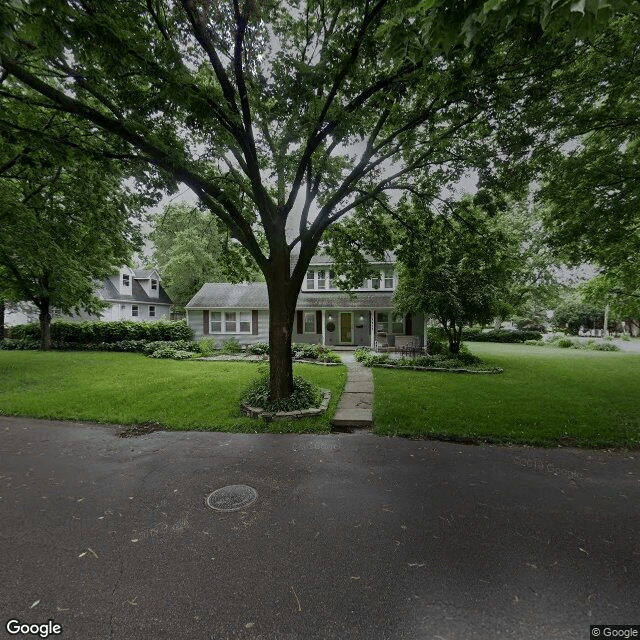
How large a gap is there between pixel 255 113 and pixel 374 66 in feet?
9.17

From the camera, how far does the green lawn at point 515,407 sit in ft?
20.0

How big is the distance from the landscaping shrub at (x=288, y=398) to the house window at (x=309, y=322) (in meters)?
13.4

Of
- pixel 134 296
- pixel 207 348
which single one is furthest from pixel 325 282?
pixel 134 296

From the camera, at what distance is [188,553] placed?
9.87 feet

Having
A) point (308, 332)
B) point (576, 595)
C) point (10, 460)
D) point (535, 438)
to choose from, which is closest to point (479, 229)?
point (535, 438)

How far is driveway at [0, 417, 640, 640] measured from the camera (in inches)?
93.0

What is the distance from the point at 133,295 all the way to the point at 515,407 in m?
33.9

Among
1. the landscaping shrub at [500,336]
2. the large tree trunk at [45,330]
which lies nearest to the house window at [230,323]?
the large tree trunk at [45,330]

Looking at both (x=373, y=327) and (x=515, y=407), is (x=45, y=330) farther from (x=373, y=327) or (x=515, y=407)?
(x=515, y=407)

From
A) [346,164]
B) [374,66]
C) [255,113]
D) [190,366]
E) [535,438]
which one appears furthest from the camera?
[190,366]

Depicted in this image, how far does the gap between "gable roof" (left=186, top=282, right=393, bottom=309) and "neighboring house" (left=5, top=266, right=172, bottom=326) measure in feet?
37.7

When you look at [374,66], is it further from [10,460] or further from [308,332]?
[308,332]

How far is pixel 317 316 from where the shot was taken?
21.6m

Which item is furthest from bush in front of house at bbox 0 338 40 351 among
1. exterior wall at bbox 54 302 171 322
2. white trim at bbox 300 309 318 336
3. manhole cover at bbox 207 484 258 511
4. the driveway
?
manhole cover at bbox 207 484 258 511
